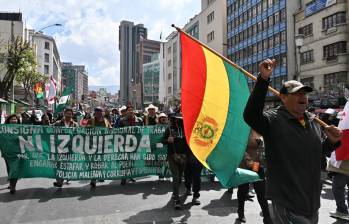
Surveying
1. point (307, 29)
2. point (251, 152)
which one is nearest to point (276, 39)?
point (307, 29)

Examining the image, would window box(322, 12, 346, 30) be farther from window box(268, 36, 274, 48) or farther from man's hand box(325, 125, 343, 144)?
man's hand box(325, 125, 343, 144)

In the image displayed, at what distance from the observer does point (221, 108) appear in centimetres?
516

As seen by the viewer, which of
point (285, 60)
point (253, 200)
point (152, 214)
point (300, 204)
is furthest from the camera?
point (285, 60)

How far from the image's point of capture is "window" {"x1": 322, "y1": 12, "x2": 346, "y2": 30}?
3772 cm

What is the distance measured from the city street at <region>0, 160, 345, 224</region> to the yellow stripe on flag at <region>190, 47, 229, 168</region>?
1772 millimetres

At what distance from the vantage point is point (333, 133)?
3658mm

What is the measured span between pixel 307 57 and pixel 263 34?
487 inches

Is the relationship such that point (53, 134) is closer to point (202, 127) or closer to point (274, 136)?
point (202, 127)

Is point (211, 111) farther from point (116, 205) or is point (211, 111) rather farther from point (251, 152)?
point (116, 205)

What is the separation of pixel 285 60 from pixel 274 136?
4864 centimetres

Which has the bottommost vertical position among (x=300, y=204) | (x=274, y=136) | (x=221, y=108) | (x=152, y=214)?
(x=152, y=214)

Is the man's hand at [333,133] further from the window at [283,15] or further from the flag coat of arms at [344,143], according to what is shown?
the window at [283,15]

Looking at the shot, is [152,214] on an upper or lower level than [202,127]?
lower

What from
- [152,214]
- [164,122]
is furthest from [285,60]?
[152,214]
